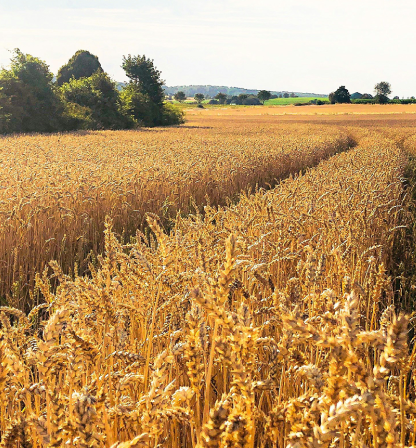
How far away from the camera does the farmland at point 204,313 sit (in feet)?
3.06

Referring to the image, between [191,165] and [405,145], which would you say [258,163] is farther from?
[405,145]

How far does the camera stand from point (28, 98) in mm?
Result: 25734

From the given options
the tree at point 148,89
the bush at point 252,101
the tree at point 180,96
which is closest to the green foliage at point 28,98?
the tree at point 148,89

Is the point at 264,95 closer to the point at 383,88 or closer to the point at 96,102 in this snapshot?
the point at 383,88

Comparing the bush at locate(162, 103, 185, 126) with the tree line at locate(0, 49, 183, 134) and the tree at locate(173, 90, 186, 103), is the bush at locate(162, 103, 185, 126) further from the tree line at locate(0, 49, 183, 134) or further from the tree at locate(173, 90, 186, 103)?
the tree at locate(173, 90, 186, 103)

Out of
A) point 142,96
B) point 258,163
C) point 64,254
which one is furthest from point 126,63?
point 64,254

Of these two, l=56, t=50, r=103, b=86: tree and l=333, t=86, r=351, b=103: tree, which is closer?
l=56, t=50, r=103, b=86: tree

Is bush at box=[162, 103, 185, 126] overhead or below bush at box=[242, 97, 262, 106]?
below

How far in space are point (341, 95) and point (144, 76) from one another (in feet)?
235

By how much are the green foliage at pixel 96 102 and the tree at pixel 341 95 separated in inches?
3051

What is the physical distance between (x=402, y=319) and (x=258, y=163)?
36.3 ft

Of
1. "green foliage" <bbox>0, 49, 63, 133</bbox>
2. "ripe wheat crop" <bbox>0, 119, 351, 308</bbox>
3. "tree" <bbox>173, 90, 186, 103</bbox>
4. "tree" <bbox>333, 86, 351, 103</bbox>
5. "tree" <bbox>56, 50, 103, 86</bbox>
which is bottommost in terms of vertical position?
"ripe wheat crop" <bbox>0, 119, 351, 308</bbox>

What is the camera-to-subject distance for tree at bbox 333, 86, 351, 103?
9912 cm

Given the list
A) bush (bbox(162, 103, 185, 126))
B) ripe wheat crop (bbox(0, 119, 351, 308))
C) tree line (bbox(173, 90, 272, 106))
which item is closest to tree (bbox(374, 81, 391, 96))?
tree line (bbox(173, 90, 272, 106))
